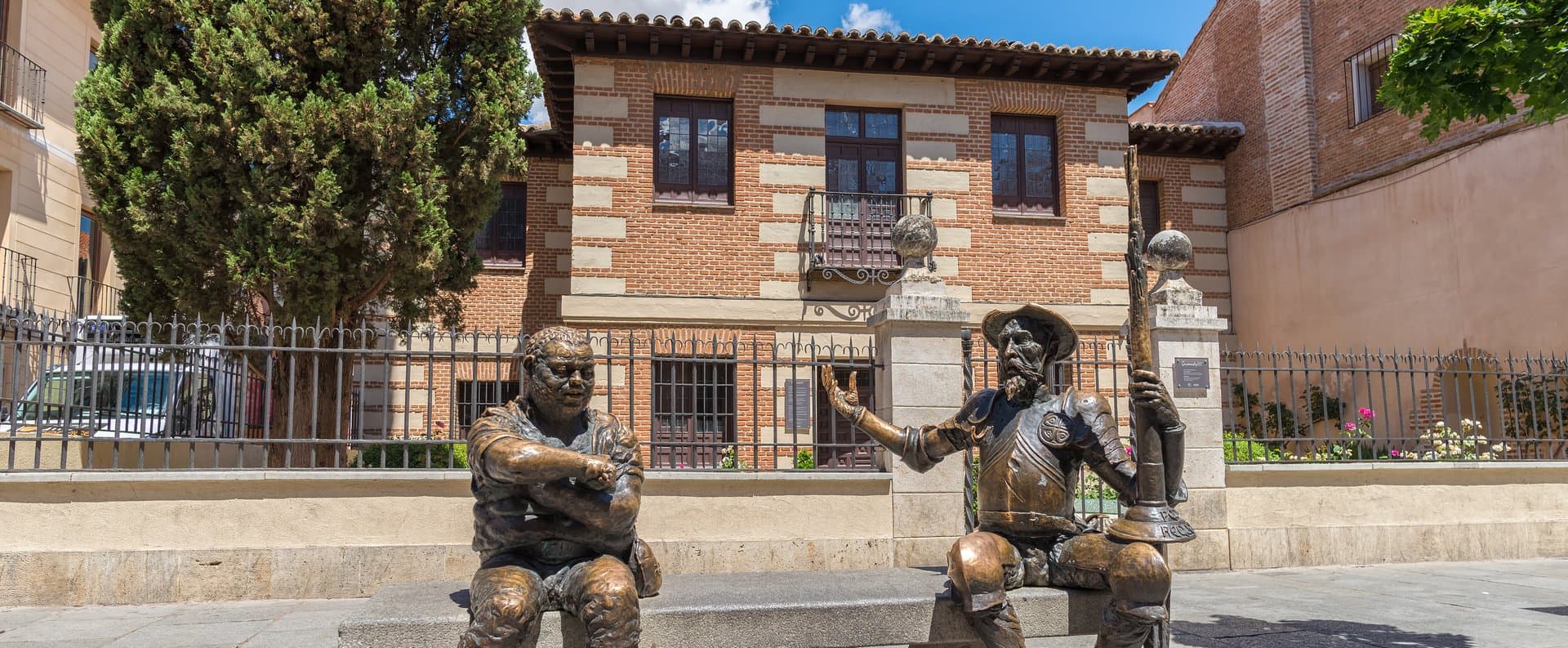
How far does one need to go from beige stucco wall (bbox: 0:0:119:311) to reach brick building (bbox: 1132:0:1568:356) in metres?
17.1

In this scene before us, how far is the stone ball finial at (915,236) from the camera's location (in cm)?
812

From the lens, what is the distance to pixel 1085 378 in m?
13.2

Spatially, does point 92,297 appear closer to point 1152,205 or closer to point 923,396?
point 923,396

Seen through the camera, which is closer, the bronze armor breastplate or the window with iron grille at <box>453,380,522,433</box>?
the bronze armor breastplate

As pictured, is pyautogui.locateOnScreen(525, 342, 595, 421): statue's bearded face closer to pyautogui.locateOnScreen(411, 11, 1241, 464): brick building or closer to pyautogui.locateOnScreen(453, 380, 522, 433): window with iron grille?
pyautogui.locateOnScreen(411, 11, 1241, 464): brick building

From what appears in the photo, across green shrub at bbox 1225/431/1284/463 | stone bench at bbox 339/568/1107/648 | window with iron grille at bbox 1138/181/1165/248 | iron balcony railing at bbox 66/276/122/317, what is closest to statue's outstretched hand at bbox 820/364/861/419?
stone bench at bbox 339/568/1107/648

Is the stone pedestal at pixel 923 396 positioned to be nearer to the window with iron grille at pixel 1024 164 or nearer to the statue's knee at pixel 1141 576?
the statue's knee at pixel 1141 576

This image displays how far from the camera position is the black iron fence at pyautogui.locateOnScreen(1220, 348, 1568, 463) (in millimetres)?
8938

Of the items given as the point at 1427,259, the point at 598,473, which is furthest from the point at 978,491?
the point at 1427,259

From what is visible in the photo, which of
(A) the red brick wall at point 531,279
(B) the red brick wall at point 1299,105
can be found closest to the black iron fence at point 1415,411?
(B) the red brick wall at point 1299,105

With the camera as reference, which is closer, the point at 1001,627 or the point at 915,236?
the point at 1001,627

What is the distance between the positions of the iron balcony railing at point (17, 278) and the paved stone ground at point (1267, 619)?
7984 mm

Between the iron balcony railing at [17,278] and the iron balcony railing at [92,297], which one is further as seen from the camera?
the iron balcony railing at [92,297]

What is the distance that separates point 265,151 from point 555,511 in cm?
746
